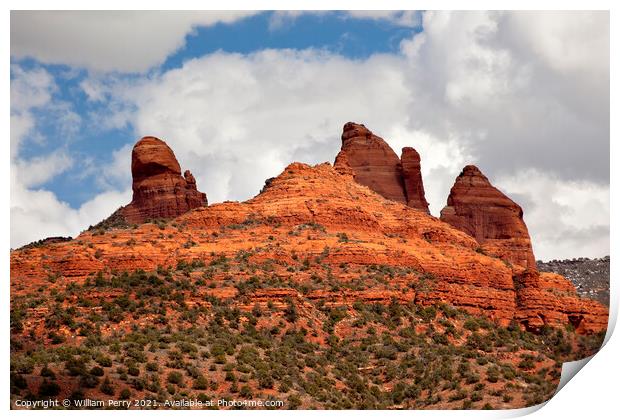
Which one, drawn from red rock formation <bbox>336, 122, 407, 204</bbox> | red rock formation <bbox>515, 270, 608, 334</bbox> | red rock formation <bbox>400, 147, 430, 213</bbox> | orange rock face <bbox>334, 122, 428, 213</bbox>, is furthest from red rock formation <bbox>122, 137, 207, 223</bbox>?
red rock formation <bbox>515, 270, 608, 334</bbox>

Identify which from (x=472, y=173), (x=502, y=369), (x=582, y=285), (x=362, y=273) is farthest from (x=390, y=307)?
(x=472, y=173)

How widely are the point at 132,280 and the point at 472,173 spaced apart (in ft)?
185

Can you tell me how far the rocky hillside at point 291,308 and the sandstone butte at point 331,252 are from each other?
15 centimetres

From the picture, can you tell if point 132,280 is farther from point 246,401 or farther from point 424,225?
point 424,225

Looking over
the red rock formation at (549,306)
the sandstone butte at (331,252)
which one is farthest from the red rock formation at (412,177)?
the red rock formation at (549,306)

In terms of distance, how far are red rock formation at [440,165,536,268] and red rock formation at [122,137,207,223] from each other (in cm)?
3090

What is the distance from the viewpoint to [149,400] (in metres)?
54.3

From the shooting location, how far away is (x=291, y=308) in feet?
236

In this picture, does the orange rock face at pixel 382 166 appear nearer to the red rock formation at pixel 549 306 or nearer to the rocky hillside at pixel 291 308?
the rocky hillside at pixel 291 308

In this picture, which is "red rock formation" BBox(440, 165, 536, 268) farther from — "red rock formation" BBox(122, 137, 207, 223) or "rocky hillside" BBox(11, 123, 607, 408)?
"red rock formation" BBox(122, 137, 207, 223)

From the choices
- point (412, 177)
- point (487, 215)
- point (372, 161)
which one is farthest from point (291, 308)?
point (487, 215)

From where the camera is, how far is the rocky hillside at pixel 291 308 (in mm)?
59656

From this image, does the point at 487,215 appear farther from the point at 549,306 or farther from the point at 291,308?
the point at 291,308
